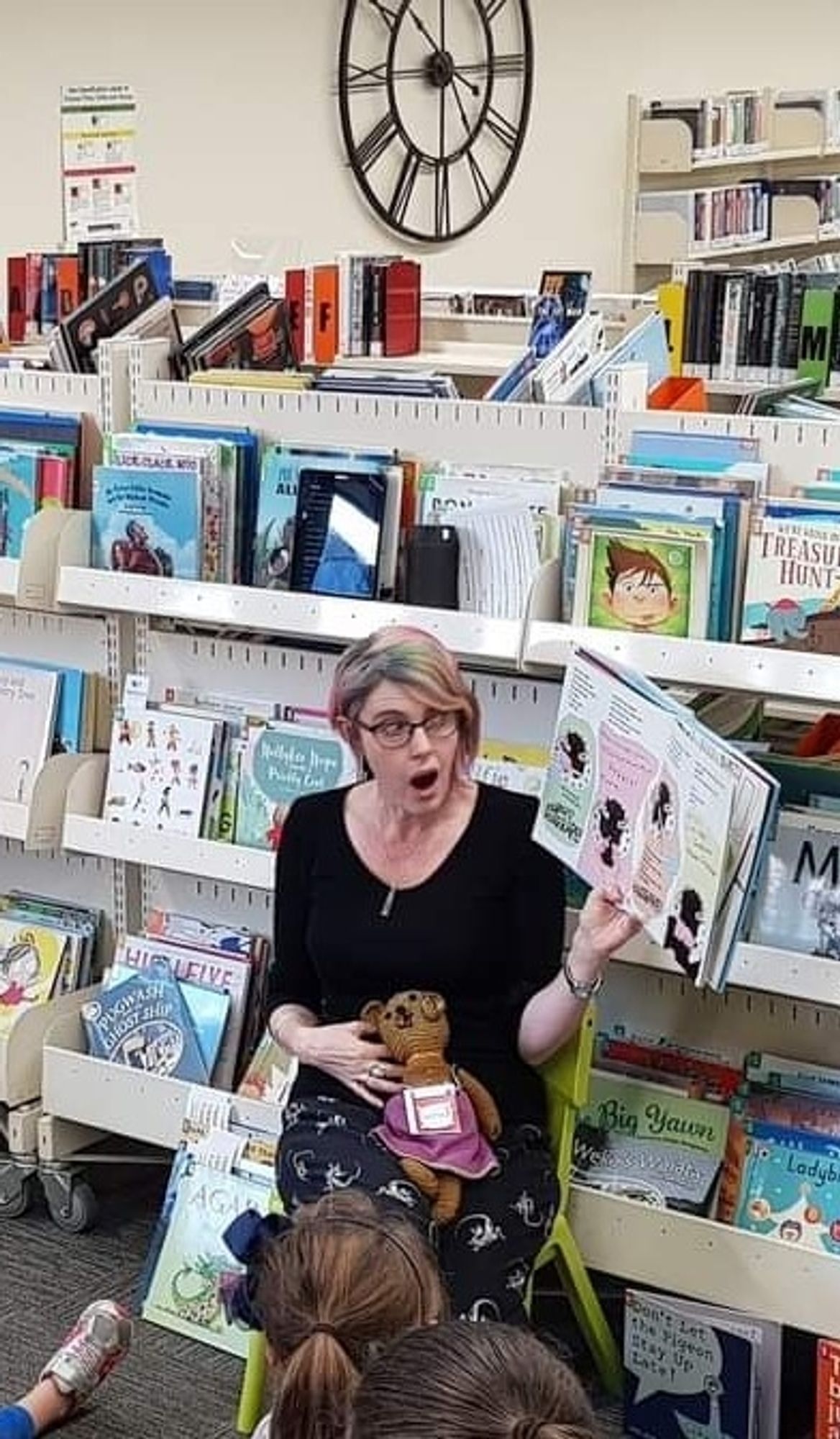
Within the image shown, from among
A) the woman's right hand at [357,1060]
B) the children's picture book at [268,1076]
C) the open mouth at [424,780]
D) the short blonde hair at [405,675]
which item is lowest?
the children's picture book at [268,1076]

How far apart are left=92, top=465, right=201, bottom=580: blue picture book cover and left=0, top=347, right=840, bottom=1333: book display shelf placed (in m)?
0.04

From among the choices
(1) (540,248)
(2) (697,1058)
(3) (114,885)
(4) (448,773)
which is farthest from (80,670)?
(1) (540,248)

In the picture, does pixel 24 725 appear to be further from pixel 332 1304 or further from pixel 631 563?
pixel 332 1304

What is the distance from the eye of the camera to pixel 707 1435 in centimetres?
271

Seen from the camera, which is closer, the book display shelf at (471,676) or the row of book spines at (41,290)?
the book display shelf at (471,676)

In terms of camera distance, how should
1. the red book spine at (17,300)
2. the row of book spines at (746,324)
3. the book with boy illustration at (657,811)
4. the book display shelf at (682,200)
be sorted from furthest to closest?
the book display shelf at (682,200) < the red book spine at (17,300) < the row of book spines at (746,324) < the book with boy illustration at (657,811)

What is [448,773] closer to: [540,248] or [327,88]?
[327,88]

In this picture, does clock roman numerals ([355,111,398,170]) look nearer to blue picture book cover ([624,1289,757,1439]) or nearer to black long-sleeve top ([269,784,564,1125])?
black long-sleeve top ([269,784,564,1125])

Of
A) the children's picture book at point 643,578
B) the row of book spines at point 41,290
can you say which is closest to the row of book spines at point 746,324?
the row of book spines at point 41,290

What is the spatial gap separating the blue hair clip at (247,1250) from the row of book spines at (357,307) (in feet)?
11.0

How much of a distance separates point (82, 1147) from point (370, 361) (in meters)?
2.66

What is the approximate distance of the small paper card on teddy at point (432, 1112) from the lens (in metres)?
2.60

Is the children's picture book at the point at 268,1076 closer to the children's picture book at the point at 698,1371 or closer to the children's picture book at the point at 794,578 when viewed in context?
the children's picture book at the point at 698,1371

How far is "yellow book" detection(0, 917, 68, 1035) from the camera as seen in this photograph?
3.35 m
